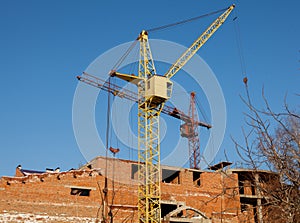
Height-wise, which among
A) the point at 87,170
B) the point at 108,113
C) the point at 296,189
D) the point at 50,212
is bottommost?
the point at 296,189

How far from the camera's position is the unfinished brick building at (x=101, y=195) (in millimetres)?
25797

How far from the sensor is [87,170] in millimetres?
29609

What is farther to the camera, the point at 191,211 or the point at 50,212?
the point at 191,211

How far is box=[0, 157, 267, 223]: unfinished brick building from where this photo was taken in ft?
84.6

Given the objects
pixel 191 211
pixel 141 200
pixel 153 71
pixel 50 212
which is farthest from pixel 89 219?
pixel 153 71

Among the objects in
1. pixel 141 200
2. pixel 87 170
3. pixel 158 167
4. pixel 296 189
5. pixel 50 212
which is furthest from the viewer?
pixel 158 167

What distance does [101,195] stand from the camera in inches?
1151

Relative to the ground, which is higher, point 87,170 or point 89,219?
point 87,170

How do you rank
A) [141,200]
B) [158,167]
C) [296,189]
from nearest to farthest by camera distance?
1. [296,189]
2. [141,200]
3. [158,167]

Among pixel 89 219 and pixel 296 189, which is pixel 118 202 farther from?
pixel 296 189

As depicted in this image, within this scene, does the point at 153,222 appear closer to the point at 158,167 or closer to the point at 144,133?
the point at 158,167

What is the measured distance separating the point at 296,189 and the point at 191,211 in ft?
89.5

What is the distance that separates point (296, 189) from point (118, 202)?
2537cm

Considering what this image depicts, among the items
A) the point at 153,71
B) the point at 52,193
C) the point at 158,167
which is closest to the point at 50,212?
the point at 52,193
